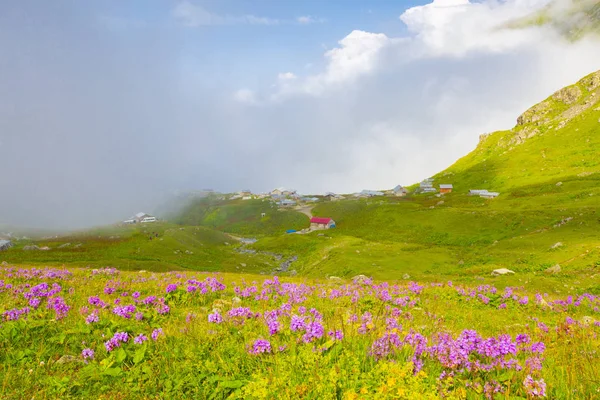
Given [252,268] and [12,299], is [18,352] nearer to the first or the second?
[12,299]

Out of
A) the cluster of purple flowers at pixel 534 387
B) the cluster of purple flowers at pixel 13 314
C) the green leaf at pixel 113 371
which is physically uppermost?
the cluster of purple flowers at pixel 13 314

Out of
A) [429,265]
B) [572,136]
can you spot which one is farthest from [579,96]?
[429,265]

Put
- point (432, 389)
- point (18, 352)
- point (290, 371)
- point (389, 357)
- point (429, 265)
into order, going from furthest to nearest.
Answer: point (429, 265), point (18, 352), point (389, 357), point (290, 371), point (432, 389)

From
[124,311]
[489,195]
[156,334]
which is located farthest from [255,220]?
[156,334]

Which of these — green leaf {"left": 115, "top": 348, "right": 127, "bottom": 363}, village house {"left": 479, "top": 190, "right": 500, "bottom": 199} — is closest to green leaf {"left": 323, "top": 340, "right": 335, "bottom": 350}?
green leaf {"left": 115, "top": 348, "right": 127, "bottom": 363}

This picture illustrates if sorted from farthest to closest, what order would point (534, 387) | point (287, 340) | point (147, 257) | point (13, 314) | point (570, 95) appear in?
point (570, 95) < point (147, 257) < point (13, 314) < point (287, 340) < point (534, 387)

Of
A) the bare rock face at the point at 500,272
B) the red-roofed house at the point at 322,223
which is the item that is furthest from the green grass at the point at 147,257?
the bare rock face at the point at 500,272

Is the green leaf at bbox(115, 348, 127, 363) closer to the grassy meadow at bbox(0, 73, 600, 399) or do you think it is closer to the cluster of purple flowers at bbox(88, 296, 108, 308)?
the grassy meadow at bbox(0, 73, 600, 399)

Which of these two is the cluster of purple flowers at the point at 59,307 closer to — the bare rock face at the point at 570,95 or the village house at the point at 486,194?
the village house at the point at 486,194

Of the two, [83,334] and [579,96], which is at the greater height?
[579,96]

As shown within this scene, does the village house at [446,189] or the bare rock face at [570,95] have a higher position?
the bare rock face at [570,95]

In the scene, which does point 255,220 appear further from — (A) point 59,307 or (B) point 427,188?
(A) point 59,307

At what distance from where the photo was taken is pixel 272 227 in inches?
6093

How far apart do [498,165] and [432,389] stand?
640ft
